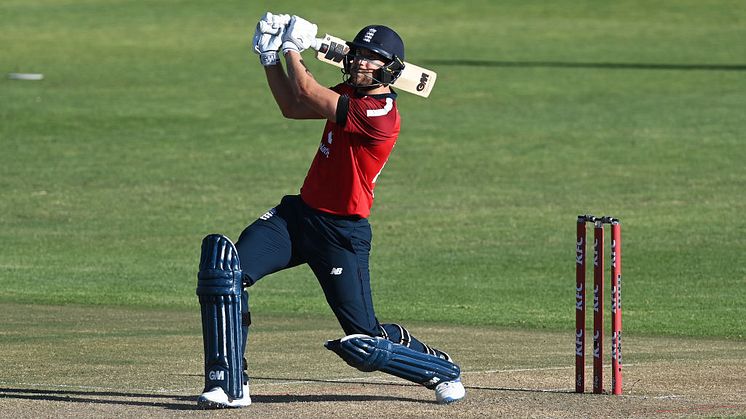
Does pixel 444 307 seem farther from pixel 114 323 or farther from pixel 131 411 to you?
pixel 131 411

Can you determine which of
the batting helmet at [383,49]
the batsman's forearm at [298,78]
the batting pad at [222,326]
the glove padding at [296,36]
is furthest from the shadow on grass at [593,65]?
the batting pad at [222,326]

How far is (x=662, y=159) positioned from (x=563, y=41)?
16.0m

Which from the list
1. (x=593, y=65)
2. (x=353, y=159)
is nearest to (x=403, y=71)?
(x=353, y=159)

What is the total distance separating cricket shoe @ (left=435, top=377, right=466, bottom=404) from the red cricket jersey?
102 centimetres

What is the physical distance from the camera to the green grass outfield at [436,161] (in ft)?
56.1

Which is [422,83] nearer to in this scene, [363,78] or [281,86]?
[363,78]

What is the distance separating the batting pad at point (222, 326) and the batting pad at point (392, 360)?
503mm

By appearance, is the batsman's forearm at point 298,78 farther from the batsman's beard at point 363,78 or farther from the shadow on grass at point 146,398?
the shadow on grass at point 146,398

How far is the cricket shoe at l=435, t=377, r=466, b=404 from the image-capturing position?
856cm

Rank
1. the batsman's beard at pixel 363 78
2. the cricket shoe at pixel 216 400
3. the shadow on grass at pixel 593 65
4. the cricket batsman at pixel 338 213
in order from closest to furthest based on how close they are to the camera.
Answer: the cricket shoe at pixel 216 400
the cricket batsman at pixel 338 213
the batsman's beard at pixel 363 78
the shadow on grass at pixel 593 65

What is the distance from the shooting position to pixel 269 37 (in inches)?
334

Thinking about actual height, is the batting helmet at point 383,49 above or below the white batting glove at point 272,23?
below

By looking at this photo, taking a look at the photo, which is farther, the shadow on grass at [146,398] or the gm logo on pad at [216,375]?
the shadow on grass at [146,398]

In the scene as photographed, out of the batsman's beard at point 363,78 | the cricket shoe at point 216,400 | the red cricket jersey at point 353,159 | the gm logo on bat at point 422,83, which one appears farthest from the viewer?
the gm logo on bat at point 422,83
